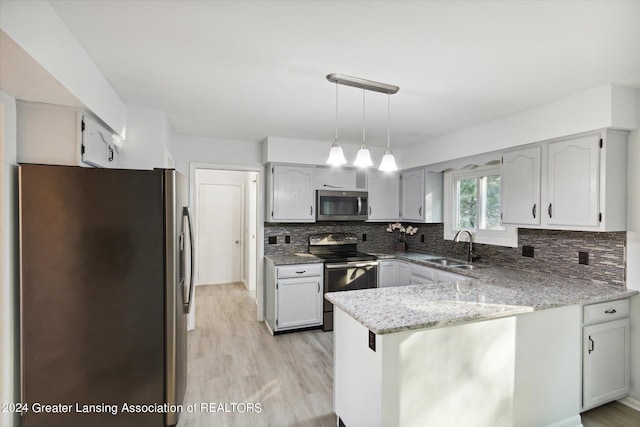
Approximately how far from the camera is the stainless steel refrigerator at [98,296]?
1660 millimetres

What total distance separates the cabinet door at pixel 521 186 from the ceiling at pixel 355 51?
422 millimetres

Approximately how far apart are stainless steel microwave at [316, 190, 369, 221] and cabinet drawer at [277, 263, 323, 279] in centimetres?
66

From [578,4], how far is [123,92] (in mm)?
2825

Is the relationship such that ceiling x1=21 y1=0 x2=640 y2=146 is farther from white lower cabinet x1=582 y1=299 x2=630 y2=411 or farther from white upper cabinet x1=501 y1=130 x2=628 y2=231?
white lower cabinet x1=582 y1=299 x2=630 y2=411

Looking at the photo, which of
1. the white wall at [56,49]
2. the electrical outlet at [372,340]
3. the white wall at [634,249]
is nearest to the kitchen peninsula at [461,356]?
the electrical outlet at [372,340]

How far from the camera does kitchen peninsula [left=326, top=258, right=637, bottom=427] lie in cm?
159

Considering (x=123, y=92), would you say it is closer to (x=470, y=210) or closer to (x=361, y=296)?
(x=361, y=296)

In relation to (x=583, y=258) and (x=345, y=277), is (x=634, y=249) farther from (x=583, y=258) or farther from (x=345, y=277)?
(x=345, y=277)

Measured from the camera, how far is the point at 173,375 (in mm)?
1932

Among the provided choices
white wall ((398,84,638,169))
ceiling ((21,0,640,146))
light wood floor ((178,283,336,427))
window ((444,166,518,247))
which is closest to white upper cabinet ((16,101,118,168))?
ceiling ((21,0,640,146))

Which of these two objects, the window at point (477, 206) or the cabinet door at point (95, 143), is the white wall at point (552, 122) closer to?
→ the window at point (477, 206)

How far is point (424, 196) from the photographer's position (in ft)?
13.1

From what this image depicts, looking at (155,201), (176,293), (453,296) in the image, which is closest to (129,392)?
(176,293)

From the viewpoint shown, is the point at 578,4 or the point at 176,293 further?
the point at 176,293
